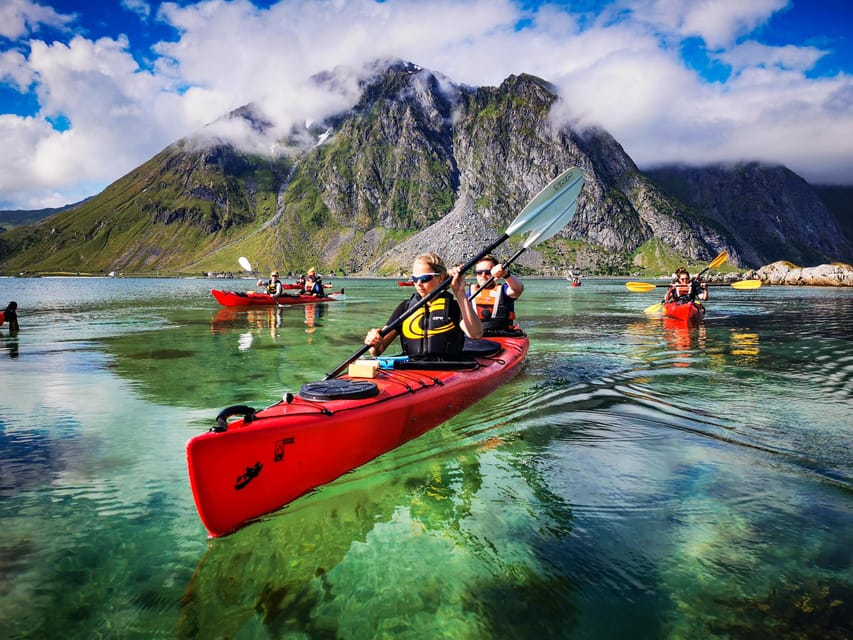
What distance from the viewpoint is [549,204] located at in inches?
422

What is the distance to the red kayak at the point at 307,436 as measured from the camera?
4188 mm

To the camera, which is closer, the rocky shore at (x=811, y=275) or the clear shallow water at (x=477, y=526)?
the clear shallow water at (x=477, y=526)

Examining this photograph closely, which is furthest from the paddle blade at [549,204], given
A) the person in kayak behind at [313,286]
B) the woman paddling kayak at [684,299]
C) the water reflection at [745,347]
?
the person in kayak behind at [313,286]

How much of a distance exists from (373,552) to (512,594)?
1.32 meters

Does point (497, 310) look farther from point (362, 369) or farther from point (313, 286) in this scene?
point (313, 286)

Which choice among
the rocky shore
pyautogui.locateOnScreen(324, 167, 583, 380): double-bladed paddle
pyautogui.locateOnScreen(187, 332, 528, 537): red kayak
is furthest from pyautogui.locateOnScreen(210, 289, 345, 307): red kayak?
the rocky shore

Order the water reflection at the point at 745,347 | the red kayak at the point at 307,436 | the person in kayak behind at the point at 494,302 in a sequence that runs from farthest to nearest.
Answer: the water reflection at the point at 745,347
the person in kayak behind at the point at 494,302
the red kayak at the point at 307,436

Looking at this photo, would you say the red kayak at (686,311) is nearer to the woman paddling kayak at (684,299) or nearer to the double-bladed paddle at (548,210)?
the woman paddling kayak at (684,299)

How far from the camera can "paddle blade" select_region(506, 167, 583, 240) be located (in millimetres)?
10438

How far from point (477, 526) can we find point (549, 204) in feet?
25.9

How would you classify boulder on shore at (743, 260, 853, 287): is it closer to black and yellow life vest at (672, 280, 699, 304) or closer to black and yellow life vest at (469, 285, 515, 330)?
black and yellow life vest at (672, 280, 699, 304)

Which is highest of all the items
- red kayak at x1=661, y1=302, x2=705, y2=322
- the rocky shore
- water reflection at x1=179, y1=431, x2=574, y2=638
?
the rocky shore

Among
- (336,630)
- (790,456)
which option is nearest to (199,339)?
(336,630)

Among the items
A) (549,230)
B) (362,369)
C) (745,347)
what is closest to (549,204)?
(549,230)
